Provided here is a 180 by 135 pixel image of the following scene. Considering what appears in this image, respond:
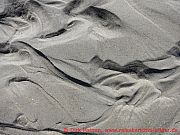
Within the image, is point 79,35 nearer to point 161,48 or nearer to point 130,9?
point 130,9

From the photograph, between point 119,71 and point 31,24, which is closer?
point 119,71

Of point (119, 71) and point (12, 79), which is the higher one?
point (119, 71)

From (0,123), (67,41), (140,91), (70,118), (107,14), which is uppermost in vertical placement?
(107,14)

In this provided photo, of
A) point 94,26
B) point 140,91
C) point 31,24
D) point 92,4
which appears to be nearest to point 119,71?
point 140,91

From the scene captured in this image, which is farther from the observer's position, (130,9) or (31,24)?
(31,24)

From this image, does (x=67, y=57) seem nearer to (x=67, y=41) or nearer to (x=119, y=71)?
(x=67, y=41)

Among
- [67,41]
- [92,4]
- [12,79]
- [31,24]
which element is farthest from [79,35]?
[12,79]
